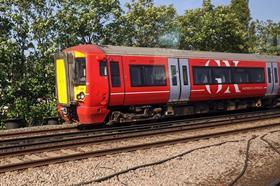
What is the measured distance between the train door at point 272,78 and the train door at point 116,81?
1073 centimetres

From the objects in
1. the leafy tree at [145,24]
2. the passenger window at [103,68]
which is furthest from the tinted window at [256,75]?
the passenger window at [103,68]

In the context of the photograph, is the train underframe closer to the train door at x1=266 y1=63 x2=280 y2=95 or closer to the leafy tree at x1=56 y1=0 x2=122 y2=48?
the train door at x1=266 y1=63 x2=280 y2=95

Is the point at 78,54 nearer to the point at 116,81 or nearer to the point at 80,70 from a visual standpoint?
the point at 80,70

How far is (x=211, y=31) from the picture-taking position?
106 feet

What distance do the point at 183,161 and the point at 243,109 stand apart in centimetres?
1557

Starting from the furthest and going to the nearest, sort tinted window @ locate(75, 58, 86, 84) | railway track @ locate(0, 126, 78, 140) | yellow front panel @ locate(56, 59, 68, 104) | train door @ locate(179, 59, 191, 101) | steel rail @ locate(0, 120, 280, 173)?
train door @ locate(179, 59, 191, 101), yellow front panel @ locate(56, 59, 68, 104), tinted window @ locate(75, 58, 86, 84), railway track @ locate(0, 126, 78, 140), steel rail @ locate(0, 120, 280, 173)

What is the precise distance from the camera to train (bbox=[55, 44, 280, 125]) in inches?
659

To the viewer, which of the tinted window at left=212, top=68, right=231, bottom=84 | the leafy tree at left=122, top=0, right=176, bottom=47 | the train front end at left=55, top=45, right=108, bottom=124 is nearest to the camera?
the train front end at left=55, top=45, right=108, bottom=124

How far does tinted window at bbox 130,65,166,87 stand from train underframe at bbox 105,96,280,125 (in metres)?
0.94

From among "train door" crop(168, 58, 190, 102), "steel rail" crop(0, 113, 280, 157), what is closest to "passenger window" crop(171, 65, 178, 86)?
"train door" crop(168, 58, 190, 102)

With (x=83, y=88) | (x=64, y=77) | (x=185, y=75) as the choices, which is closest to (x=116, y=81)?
(x=83, y=88)

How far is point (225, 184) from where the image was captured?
9469 millimetres

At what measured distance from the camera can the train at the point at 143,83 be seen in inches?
659

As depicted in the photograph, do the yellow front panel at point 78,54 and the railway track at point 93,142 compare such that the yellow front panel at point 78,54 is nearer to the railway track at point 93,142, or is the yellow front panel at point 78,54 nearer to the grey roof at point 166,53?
the grey roof at point 166,53
